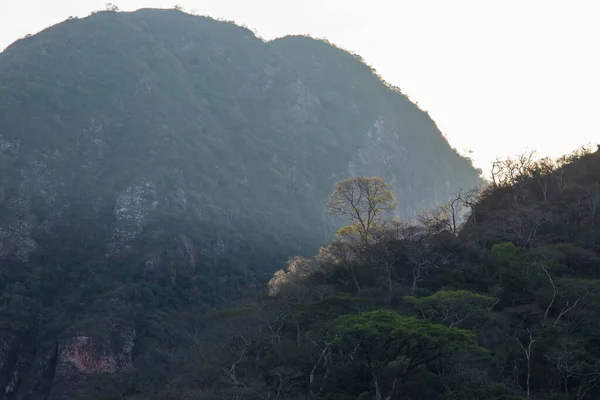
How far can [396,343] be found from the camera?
32656 millimetres

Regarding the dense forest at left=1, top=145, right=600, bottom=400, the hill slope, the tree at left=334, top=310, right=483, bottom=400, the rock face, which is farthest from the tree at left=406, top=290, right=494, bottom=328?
the hill slope

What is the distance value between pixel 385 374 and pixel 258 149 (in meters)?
84.5

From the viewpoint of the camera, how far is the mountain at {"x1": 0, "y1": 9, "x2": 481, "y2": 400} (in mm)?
69625

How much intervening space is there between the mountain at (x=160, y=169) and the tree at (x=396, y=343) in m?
32.5

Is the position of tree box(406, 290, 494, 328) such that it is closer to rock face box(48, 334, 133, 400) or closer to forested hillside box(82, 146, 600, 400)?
forested hillside box(82, 146, 600, 400)

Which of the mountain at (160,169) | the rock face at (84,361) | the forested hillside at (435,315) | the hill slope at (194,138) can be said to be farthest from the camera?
the hill slope at (194,138)

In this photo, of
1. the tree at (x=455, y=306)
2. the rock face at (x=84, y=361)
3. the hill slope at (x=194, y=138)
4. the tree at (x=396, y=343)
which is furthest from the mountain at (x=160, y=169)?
the tree at (x=396, y=343)

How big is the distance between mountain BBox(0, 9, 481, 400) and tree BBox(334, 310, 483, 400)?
32.5m

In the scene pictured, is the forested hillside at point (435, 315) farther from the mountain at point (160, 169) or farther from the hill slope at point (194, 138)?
the hill slope at point (194, 138)

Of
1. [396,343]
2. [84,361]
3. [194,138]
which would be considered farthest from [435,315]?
[194,138]

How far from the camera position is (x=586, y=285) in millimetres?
37000

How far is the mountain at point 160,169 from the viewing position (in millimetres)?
69625

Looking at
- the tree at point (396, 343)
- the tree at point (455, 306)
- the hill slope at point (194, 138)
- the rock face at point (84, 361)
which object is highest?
the hill slope at point (194, 138)

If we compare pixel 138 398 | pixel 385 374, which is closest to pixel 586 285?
pixel 385 374
